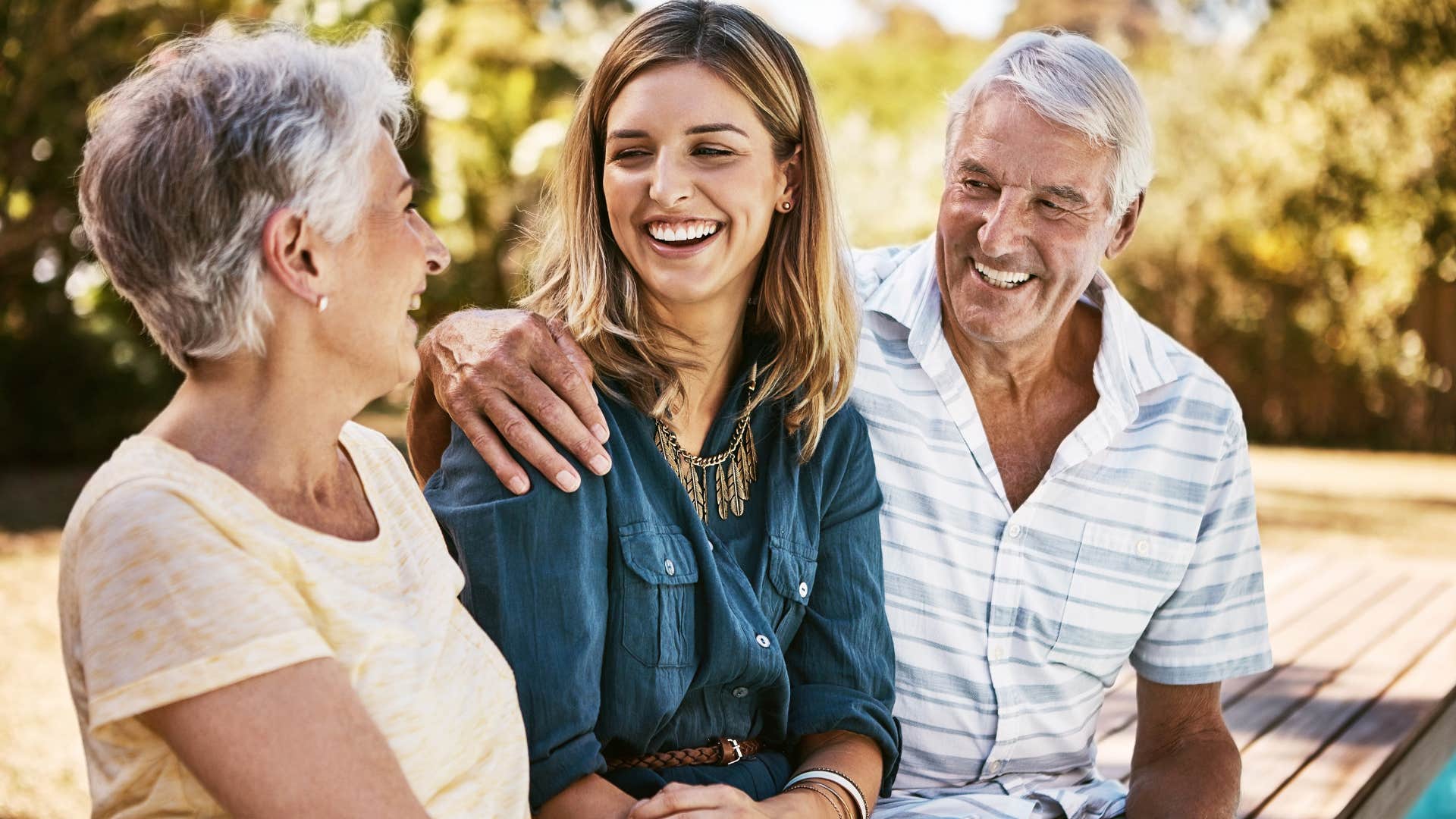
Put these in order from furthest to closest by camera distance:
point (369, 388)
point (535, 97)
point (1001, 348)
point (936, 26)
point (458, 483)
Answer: point (936, 26) < point (535, 97) < point (1001, 348) < point (458, 483) < point (369, 388)

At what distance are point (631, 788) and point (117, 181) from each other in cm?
114

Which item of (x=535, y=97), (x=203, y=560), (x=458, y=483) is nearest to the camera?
(x=203, y=560)

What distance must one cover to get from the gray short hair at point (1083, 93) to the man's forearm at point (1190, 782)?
1036 mm

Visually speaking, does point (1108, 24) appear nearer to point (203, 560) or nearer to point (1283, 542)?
point (1283, 542)

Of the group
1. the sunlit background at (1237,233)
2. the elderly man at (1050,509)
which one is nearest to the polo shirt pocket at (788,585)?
the elderly man at (1050,509)

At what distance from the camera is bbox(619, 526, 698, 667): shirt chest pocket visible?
Answer: 1.99 metres

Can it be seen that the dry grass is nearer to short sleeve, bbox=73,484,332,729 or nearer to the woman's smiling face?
the woman's smiling face

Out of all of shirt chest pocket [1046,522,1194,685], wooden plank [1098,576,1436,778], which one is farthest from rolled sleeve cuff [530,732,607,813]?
wooden plank [1098,576,1436,778]

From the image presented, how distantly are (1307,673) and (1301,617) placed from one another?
2.61 feet

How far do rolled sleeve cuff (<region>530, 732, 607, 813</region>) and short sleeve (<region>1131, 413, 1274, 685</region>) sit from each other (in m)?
1.25

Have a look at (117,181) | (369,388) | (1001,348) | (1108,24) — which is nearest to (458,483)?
(369,388)

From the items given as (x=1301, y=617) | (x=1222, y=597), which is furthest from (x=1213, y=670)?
(x=1301, y=617)

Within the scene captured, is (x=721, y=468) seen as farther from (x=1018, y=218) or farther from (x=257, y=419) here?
(x=257, y=419)

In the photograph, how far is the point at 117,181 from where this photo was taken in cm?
143
